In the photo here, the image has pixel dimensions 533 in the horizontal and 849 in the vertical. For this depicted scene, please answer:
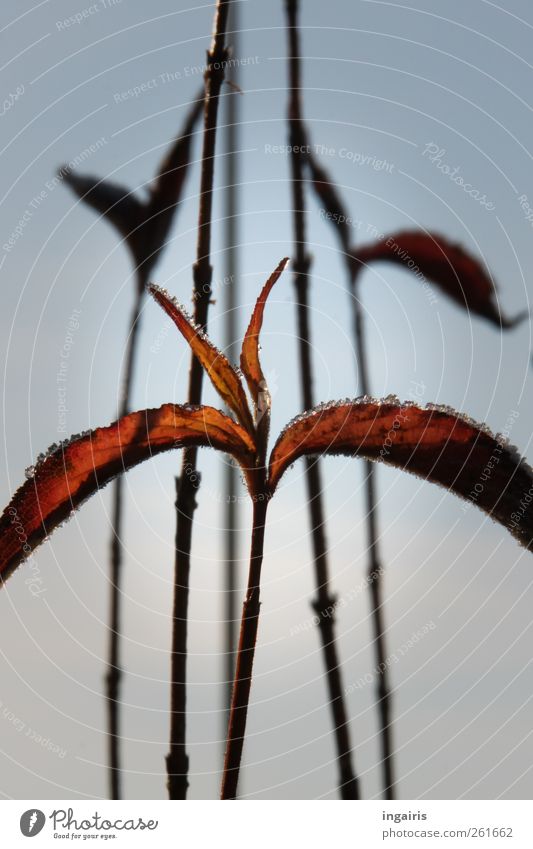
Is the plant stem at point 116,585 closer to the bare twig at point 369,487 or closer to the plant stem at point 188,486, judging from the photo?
the plant stem at point 188,486

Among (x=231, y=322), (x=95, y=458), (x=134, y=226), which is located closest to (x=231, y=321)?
(x=231, y=322)

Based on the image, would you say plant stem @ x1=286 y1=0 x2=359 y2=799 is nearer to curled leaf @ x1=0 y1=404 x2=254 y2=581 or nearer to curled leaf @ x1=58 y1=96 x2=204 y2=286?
curled leaf @ x1=58 y1=96 x2=204 y2=286

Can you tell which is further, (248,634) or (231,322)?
(231,322)

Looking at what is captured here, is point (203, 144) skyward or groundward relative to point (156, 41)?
groundward

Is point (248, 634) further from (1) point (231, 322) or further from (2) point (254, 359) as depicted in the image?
(1) point (231, 322)

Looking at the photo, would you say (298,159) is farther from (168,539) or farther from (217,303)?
(168,539)

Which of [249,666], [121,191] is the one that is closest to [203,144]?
[121,191]

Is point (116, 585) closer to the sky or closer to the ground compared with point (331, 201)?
closer to the ground
